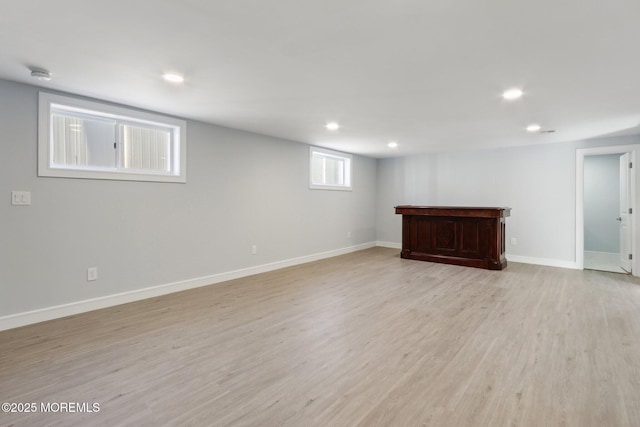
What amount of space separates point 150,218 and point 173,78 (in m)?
1.80

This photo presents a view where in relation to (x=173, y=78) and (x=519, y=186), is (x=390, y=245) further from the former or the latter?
(x=173, y=78)

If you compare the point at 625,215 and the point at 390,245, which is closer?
the point at 625,215

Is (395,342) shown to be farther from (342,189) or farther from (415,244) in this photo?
(342,189)

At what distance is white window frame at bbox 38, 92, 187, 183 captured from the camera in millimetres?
3039

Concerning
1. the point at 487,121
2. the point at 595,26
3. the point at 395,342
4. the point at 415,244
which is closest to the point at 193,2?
the point at 595,26

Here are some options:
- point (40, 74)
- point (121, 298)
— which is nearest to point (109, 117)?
point (40, 74)

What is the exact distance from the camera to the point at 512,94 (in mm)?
3098

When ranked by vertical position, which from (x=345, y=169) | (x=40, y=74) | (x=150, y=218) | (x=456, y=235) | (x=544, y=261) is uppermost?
(x=40, y=74)

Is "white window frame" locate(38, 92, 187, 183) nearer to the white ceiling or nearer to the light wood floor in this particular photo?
the white ceiling

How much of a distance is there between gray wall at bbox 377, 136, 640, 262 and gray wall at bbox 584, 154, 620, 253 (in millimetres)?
2010

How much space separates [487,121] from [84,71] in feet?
14.7

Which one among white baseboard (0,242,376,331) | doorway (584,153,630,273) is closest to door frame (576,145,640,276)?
doorway (584,153,630,273)

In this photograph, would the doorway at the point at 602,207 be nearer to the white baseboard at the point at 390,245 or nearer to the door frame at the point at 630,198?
the door frame at the point at 630,198

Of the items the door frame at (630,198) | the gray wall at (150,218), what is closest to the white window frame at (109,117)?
the gray wall at (150,218)
